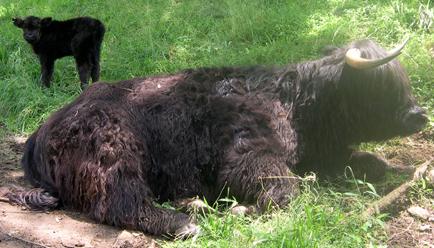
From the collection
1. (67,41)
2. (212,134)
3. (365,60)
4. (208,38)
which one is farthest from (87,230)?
(208,38)

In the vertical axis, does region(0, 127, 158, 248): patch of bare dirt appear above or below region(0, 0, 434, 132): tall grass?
below

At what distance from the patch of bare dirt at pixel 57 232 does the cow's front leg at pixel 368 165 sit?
2073 mm

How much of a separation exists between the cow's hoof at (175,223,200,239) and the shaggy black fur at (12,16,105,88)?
4.15 meters

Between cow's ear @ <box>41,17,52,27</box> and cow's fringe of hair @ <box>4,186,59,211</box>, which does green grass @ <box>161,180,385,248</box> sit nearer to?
cow's fringe of hair @ <box>4,186,59,211</box>

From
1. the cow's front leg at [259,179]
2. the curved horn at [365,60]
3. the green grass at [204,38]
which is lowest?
the cow's front leg at [259,179]

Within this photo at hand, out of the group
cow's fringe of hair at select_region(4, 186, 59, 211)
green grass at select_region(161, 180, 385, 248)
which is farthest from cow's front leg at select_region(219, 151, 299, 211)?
cow's fringe of hair at select_region(4, 186, 59, 211)

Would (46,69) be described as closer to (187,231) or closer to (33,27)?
(33,27)

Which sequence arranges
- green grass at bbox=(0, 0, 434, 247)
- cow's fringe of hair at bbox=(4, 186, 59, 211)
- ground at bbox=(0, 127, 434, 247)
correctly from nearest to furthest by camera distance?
ground at bbox=(0, 127, 434, 247)
cow's fringe of hair at bbox=(4, 186, 59, 211)
green grass at bbox=(0, 0, 434, 247)

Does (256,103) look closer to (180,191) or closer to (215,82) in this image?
(215,82)

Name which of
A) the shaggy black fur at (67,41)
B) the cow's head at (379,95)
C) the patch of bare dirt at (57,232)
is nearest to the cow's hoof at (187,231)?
the patch of bare dirt at (57,232)

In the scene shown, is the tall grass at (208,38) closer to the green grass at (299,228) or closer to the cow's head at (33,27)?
the cow's head at (33,27)

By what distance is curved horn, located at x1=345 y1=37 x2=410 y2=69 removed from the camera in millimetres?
4875

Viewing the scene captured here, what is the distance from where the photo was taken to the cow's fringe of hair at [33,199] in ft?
16.6

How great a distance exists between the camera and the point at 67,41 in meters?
8.75
